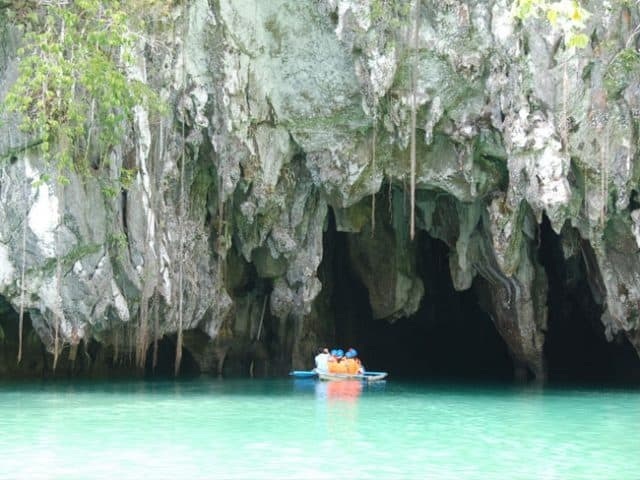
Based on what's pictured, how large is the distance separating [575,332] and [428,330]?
4.68 meters

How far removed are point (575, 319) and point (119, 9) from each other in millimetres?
16541

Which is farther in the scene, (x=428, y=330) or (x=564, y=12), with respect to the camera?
(x=428, y=330)

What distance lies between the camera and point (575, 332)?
27.0 metres

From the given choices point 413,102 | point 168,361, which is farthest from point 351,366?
point 413,102

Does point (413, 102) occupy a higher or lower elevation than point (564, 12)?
higher

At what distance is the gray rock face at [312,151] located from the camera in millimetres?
15133

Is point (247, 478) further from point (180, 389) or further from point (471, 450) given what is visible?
point (180, 389)

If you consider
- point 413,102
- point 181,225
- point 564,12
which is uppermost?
point 413,102

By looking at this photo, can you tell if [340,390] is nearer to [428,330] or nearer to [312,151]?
[312,151]

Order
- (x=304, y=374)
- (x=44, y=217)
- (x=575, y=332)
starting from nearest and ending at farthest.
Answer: (x=44, y=217) → (x=304, y=374) → (x=575, y=332)

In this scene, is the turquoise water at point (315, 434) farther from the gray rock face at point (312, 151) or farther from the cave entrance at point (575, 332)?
the cave entrance at point (575, 332)

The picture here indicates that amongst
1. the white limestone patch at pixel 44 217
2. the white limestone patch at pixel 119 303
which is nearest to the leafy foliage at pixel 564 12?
the white limestone patch at pixel 44 217

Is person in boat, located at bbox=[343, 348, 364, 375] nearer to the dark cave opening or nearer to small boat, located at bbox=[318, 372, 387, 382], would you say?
small boat, located at bbox=[318, 372, 387, 382]

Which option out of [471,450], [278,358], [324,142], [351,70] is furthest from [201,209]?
[471,450]
